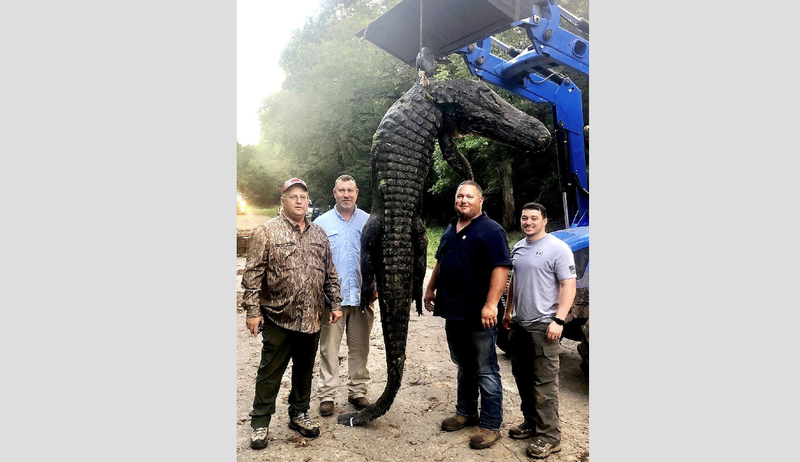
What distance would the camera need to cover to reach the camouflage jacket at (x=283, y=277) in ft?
7.80

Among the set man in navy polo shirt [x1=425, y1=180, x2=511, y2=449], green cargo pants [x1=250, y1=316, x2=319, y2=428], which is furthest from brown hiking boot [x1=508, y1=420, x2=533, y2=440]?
green cargo pants [x1=250, y1=316, x2=319, y2=428]

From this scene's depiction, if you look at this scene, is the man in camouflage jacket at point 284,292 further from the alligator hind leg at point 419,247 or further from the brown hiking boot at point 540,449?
the brown hiking boot at point 540,449

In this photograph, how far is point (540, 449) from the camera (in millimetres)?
2412

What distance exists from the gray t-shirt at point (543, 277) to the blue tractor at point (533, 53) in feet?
2.43

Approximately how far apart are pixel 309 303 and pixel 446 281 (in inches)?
30.0

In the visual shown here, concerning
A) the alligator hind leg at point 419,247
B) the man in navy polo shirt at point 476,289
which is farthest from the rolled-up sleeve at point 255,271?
the man in navy polo shirt at point 476,289

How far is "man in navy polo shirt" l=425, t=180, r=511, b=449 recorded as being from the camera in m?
2.37

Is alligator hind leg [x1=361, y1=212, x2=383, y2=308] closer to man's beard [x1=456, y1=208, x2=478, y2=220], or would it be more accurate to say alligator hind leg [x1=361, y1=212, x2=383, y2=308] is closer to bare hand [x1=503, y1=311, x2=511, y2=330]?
man's beard [x1=456, y1=208, x2=478, y2=220]

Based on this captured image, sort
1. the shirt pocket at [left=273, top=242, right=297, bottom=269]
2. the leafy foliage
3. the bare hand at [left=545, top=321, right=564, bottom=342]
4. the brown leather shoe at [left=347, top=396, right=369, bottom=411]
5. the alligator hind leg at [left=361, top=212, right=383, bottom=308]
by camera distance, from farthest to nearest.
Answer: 1. the leafy foliage
2. the brown leather shoe at [left=347, top=396, right=369, bottom=411]
3. the alligator hind leg at [left=361, top=212, right=383, bottom=308]
4. the shirt pocket at [left=273, top=242, right=297, bottom=269]
5. the bare hand at [left=545, top=321, right=564, bottom=342]

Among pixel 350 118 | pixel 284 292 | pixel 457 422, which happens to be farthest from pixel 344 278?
pixel 350 118

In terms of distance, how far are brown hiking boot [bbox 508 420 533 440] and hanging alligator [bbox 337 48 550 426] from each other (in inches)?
28.6

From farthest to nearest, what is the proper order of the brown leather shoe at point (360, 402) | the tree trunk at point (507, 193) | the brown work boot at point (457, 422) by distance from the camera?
the tree trunk at point (507, 193)
the brown leather shoe at point (360, 402)
the brown work boot at point (457, 422)

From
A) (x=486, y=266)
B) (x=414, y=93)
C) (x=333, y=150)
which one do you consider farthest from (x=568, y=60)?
(x=333, y=150)

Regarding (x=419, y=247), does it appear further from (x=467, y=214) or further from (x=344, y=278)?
(x=344, y=278)
